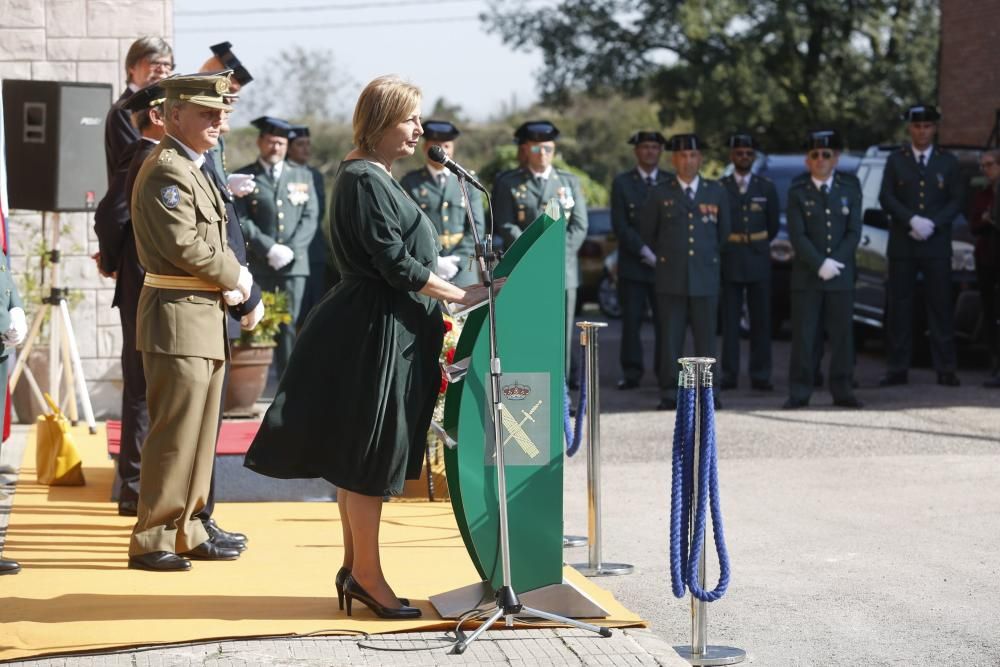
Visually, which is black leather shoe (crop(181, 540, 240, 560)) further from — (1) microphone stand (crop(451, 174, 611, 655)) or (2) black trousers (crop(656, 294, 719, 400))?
(2) black trousers (crop(656, 294, 719, 400))

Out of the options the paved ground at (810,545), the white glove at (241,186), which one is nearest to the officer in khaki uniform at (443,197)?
the paved ground at (810,545)

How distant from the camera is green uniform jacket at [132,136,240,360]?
6074mm

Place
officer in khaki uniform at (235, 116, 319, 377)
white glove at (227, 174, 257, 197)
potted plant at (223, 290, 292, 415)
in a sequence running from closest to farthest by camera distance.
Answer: white glove at (227, 174, 257, 197) < potted plant at (223, 290, 292, 415) < officer in khaki uniform at (235, 116, 319, 377)

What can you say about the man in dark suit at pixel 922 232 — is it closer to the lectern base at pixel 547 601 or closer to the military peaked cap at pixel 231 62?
the military peaked cap at pixel 231 62

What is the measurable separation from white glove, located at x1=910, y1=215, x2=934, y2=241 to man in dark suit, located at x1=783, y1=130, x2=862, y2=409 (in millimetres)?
985

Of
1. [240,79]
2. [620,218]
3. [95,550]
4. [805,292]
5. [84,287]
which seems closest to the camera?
[95,550]

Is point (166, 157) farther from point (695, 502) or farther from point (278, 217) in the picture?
point (278, 217)

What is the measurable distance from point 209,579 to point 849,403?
678 centimetres

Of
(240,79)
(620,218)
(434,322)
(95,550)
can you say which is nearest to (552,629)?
(434,322)

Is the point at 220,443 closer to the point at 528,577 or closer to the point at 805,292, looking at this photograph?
the point at 528,577

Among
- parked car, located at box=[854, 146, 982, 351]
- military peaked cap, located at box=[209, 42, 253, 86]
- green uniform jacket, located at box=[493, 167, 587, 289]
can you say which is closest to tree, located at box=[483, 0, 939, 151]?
parked car, located at box=[854, 146, 982, 351]

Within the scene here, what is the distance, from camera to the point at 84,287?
11148 millimetres

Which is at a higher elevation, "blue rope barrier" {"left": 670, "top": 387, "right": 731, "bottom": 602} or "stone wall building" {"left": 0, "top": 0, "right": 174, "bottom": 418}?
"stone wall building" {"left": 0, "top": 0, "right": 174, "bottom": 418}

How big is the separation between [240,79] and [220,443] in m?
2.23
